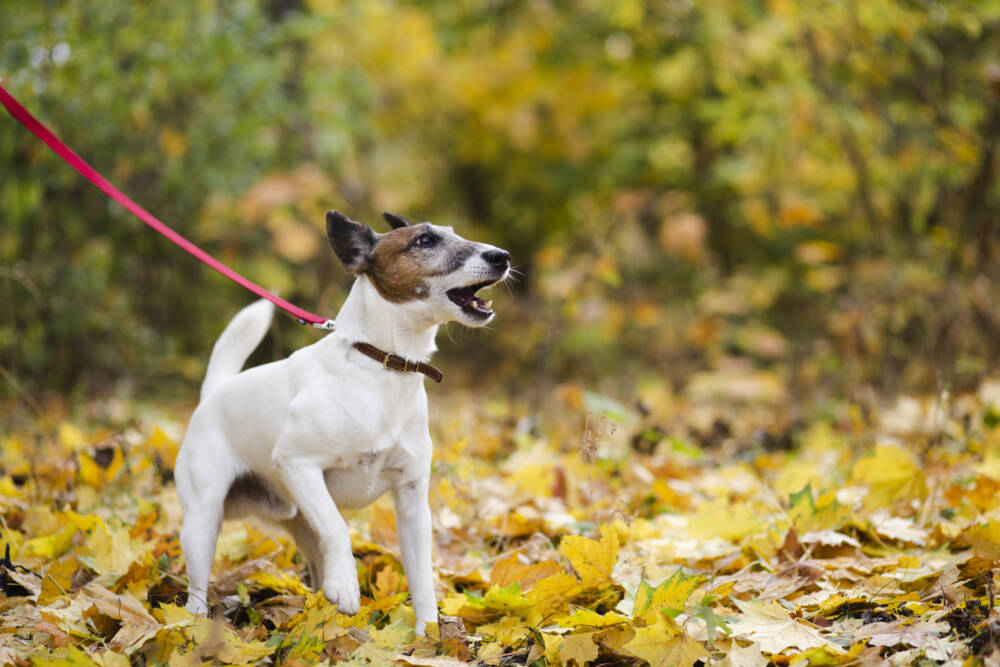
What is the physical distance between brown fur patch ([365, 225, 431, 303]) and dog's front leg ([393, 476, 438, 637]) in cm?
59

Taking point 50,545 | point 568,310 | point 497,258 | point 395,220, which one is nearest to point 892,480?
point 497,258

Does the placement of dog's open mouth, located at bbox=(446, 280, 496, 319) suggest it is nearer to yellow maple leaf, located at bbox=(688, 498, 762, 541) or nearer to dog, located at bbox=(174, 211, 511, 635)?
dog, located at bbox=(174, 211, 511, 635)

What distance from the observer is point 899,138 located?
6957 millimetres

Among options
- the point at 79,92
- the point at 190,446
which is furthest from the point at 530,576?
the point at 79,92

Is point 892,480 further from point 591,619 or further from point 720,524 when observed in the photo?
point 591,619

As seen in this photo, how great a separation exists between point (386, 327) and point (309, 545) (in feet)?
2.95

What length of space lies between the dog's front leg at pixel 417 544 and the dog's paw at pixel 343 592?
0.77 feet

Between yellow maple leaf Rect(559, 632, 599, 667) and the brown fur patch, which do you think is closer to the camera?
yellow maple leaf Rect(559, 632, 599, 667)

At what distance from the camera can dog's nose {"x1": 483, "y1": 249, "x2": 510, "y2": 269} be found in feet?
8.83

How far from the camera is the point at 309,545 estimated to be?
3.05 metres

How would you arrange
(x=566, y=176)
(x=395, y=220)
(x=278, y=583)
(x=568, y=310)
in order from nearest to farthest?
(x=278, y=583) < (x=395, y=220) < (x=568, y=310) < (x=566, y=176)

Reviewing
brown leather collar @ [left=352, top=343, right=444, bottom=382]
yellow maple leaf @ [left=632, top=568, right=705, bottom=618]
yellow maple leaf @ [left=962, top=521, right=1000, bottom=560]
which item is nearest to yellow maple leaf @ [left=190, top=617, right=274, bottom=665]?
brown leather collar @ [left=352, top=343, right=444, bottom=382]

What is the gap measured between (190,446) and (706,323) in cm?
712

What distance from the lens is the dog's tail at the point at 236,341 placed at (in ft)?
10.5
